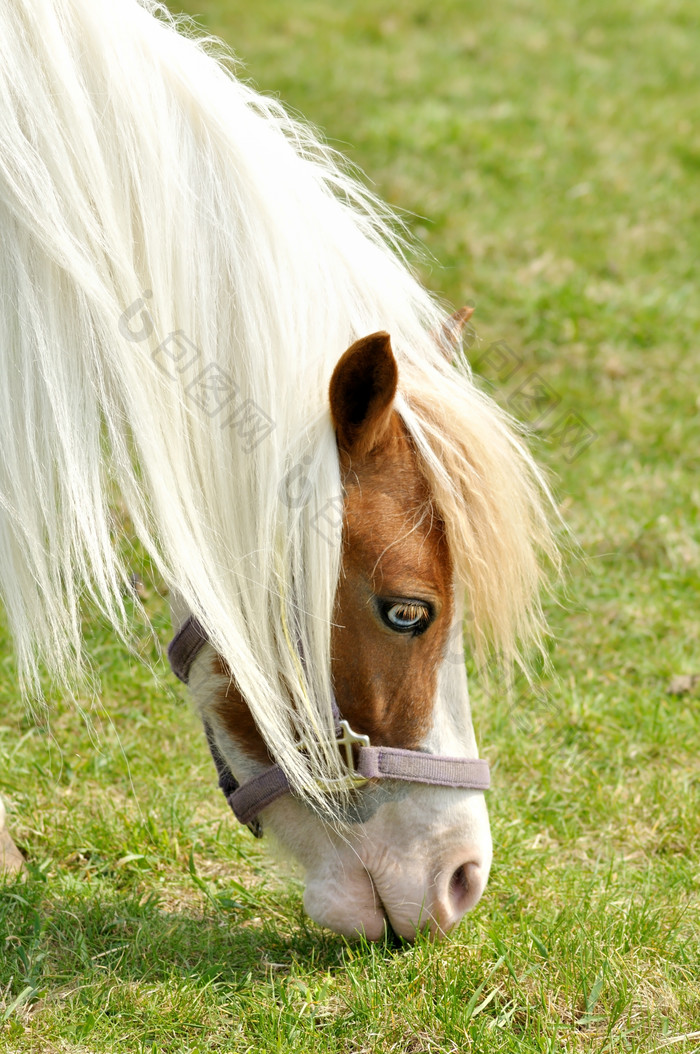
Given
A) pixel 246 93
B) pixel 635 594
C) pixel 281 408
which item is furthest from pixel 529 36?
pixel 281 408

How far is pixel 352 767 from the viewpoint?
1891mm

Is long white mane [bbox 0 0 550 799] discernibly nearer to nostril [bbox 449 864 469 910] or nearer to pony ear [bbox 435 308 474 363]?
pony ear [bbox 435 308 474 363]

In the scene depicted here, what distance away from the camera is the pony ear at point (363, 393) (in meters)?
1.69

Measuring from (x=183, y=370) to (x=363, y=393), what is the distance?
1.09 ft

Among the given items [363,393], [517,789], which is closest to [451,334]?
[363,393]

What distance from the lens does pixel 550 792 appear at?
2.84m

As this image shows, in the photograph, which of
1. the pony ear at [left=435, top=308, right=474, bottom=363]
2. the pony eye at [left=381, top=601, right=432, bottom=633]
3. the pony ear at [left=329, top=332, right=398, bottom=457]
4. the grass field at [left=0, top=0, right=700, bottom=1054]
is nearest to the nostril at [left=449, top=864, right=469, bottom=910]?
the grass field at [left=0, top=0, right=700, bottom=1054]

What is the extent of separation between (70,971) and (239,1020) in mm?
387

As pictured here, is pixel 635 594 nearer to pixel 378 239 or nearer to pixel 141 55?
pixel 378 239

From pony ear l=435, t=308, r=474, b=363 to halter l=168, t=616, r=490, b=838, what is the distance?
73cm

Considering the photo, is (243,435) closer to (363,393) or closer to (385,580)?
(363,393)

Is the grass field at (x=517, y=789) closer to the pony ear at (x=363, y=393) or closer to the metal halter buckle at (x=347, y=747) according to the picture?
the metal halter buckle at (x=347, y=747)

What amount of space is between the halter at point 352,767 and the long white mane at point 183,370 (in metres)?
0.04

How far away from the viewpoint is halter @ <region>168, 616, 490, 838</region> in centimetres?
188
